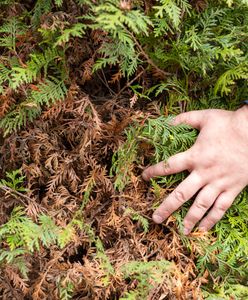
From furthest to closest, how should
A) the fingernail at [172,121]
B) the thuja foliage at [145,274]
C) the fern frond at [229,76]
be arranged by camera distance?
the fingernail at [172,121] < the fern frond at [229,76] < the thuja foliage at [145,274]

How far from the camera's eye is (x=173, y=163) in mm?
1961

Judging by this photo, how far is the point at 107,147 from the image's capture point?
6.62 ft

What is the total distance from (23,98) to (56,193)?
0.48 meters

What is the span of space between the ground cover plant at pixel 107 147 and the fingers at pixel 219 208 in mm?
61

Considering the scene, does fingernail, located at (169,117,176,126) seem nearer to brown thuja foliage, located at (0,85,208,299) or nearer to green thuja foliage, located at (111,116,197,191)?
green thuja foliage, located at (111,116,197,191)

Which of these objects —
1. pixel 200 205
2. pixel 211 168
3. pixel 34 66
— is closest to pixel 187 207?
pixel 200 205

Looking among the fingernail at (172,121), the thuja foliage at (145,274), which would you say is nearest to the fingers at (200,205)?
the thuja foliage at (145,274)

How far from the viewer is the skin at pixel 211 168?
1943 millimetres

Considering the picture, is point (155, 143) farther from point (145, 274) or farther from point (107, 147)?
point (145, 274)

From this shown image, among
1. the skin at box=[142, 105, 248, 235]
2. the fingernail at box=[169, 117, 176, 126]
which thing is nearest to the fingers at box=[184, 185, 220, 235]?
the skin at box=[142, 105, 248, 235]

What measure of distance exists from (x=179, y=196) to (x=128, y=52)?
2.31 ft

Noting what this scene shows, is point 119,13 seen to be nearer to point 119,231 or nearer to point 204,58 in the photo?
point 204,58

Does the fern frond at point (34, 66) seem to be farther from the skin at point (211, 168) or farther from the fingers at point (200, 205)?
the fingers at point (200, 205)

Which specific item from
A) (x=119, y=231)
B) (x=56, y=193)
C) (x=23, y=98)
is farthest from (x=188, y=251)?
(x=23, y=98)
